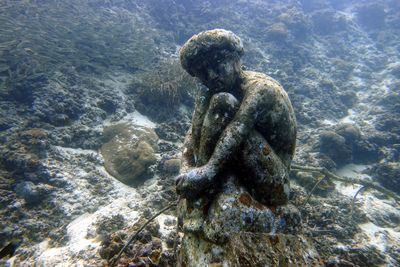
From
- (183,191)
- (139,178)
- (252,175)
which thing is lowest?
(139,178)

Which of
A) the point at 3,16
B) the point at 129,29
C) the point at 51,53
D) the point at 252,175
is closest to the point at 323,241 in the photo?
the point at 252,175

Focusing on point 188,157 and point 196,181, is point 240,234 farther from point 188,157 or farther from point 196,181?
point 188,157

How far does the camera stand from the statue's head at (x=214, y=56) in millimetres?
3172

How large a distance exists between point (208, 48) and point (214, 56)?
0.12 metres

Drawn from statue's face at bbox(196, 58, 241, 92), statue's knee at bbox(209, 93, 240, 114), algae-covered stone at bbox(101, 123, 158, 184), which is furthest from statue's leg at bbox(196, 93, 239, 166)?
algae-covered stone at bbox(101, 123, 158, 184)

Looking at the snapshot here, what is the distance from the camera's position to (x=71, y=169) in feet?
18.3

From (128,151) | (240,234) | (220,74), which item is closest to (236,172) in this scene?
(240,234)

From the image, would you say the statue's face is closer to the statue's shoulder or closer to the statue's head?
the statue's head

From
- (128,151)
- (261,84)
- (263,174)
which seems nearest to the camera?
(263,174)

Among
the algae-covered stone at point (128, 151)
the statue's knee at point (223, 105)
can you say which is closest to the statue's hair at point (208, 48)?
the statue's knee at point (223, 105)

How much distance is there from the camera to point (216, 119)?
9.78ft

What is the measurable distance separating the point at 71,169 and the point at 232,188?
165 inches

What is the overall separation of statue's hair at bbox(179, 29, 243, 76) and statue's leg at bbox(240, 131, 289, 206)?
1.09 metres

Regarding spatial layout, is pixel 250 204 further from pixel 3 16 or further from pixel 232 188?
pixel 3 16
